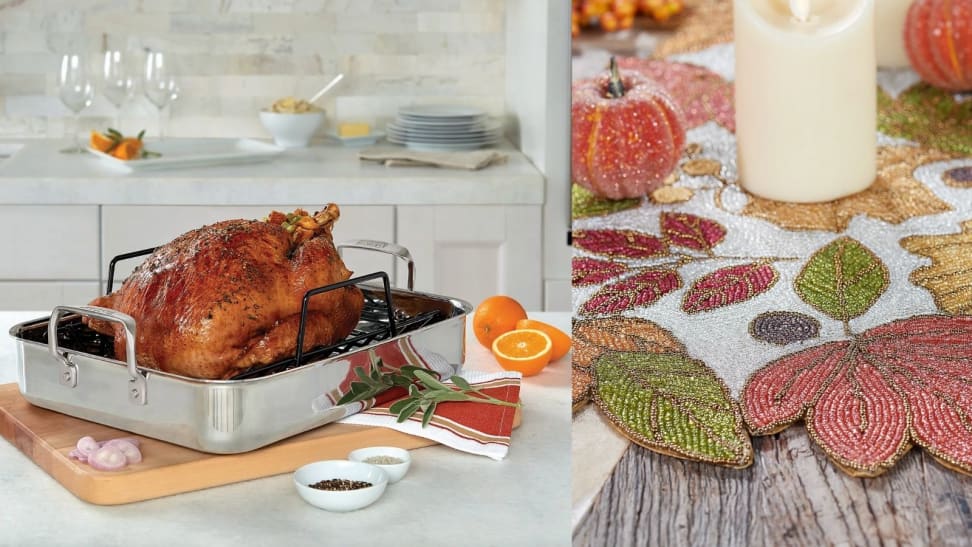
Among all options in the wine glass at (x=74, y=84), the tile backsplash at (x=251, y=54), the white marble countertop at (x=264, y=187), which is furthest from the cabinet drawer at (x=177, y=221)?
the tile backsplash at (x=251, y=54)

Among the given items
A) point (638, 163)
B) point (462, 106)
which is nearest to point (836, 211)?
point (638, 163)

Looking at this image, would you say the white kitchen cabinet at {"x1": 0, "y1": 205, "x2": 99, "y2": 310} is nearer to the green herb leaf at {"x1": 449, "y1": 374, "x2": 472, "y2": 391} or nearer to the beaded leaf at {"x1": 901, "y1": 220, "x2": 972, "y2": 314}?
the green herb leaf at {"x1": 449, "y1": 374, "x2": 472, "y2": 391}

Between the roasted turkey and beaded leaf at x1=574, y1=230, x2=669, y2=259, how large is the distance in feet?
0.93

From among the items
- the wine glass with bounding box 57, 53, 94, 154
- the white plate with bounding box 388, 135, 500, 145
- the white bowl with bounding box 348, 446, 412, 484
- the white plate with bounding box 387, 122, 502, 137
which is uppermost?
the wine glass with bounding box 57, 53, 94, 154

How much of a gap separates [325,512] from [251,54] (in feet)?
6.52

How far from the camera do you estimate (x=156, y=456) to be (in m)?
0.74

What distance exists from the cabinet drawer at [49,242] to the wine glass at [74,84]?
26 cm

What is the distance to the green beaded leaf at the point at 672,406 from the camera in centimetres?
63

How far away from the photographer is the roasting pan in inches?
28.6

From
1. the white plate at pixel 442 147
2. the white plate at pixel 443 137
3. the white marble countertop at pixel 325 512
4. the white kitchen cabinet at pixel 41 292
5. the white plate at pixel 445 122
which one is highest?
the white plate at pixel 445 122

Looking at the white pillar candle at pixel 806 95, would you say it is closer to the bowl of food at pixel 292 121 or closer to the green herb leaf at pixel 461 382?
the green herb leaf at pixel 461 382

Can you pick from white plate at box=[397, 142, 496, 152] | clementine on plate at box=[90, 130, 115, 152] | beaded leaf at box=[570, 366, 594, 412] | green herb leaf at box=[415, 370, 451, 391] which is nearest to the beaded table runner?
beaded leaf at box=[570, 366, 594, 412]

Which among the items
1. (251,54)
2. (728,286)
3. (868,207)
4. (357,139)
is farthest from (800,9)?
(251,54)

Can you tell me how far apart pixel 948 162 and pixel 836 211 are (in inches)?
8.6
